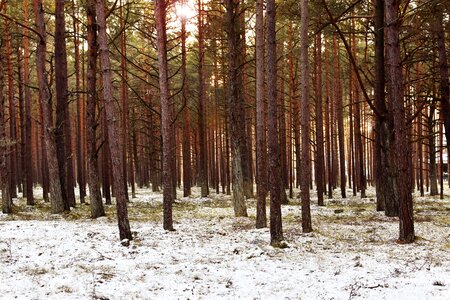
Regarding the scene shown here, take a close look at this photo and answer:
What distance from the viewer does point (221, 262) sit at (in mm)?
7992

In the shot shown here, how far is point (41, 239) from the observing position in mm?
9773

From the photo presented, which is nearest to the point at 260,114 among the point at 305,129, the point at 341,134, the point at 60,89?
the point at 305,129

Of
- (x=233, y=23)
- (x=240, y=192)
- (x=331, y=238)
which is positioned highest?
(x=233, y=23)

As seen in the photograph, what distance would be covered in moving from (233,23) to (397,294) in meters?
10.8

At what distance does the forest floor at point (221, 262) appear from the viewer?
6.13m

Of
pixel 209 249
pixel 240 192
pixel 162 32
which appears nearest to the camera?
pixel 209 249

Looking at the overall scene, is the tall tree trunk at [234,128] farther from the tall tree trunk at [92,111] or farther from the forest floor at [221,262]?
the tall tree trunk at [92,111]

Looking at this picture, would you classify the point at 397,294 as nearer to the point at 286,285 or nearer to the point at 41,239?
the point at 286,285

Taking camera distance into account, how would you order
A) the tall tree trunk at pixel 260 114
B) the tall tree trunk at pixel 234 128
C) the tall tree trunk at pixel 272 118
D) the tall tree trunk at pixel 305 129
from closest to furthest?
1. the tall tree trunk at pixel 272 118
2. the tall tree trunk at pixel 305 129
3. the tall tree trunk at pixel 260 114
4. the tall tree trunk at pixel 234 128

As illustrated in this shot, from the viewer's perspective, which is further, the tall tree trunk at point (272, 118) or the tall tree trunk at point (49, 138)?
the tall tree trunk at point (49, 138)

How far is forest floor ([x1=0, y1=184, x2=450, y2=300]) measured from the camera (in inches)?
241

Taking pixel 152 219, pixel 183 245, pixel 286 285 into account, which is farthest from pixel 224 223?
Answer: pixel 286 285

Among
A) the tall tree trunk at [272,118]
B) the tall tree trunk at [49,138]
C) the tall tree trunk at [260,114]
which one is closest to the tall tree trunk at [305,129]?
the tall tree trunk at [260,114]

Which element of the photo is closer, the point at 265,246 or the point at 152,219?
the point at 265,246
